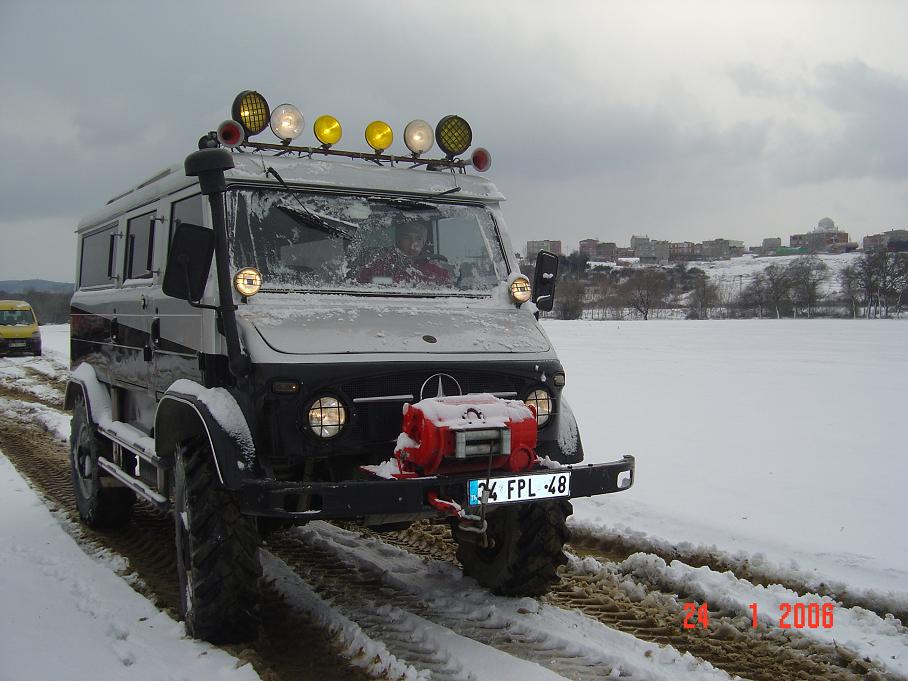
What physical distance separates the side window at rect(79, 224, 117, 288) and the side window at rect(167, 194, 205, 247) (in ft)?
5.05

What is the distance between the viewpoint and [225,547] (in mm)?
4004

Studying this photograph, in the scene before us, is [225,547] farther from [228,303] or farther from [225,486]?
[228,303]

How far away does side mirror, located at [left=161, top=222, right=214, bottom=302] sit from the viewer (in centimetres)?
403

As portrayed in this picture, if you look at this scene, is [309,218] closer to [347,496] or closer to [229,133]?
[229,133]

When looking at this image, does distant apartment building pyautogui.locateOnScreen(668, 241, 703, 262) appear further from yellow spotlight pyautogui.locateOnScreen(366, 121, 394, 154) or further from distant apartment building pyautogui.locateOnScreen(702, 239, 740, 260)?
yellow spotlight pyautogui.locateOnScreen(366, 121, 394, 154)

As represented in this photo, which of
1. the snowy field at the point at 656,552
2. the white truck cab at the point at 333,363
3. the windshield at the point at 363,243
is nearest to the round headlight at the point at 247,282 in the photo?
the white truck cab at the point at 333,363

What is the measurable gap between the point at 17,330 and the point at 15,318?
998mm

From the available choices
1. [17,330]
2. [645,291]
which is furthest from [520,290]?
[645,291]

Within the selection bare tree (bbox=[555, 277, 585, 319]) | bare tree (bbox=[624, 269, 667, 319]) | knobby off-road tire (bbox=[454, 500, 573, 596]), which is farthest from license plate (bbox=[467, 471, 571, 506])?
bare tree (bbox=[624, 269, 667, 319])

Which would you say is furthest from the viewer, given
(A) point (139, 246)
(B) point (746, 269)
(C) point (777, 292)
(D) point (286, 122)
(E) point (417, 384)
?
(B) point (746, 269)

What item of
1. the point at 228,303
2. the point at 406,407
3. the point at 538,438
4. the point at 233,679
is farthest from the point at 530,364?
the point at 233,679

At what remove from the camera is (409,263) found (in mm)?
4945

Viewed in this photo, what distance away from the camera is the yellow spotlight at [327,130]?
17.1 feet

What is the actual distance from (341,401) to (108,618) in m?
1.90
